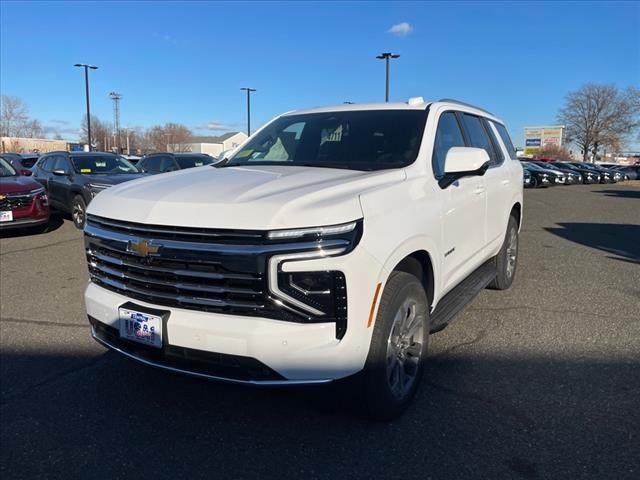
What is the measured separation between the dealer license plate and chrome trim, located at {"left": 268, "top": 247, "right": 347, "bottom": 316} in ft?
2.22

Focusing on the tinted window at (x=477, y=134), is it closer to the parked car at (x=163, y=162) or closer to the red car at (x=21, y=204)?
the red car at (x=21, y=204)

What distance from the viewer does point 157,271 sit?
2.66 metres

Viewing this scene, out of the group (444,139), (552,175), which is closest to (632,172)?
(552,175)

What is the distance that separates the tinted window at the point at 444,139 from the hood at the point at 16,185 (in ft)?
28.0

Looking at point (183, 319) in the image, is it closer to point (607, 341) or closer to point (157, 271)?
point (157, 271)

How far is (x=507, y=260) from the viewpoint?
18.6ft

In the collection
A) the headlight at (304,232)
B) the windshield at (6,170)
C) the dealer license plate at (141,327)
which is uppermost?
the windshield at (6,170)

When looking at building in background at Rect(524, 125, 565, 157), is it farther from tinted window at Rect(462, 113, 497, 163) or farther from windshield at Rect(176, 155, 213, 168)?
tinted window at Rect(462, 113, 497, 163)

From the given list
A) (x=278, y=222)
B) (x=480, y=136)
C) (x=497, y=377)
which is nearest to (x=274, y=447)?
(x=278, y=222)

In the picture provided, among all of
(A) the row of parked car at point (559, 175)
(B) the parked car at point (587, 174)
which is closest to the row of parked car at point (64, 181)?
(A) the row of parked car at point (559, 175)

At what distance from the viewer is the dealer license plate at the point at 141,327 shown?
105 inches

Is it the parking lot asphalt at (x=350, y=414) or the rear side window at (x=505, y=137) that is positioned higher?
the rear side window at (x=505, y=137)

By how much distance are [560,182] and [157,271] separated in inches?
1334

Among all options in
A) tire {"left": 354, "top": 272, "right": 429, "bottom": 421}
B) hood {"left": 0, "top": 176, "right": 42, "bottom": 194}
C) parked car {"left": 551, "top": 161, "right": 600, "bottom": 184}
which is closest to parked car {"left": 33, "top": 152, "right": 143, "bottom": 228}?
hood {"left": 0, "top": 176, "right": 42, "bottom": 194}
